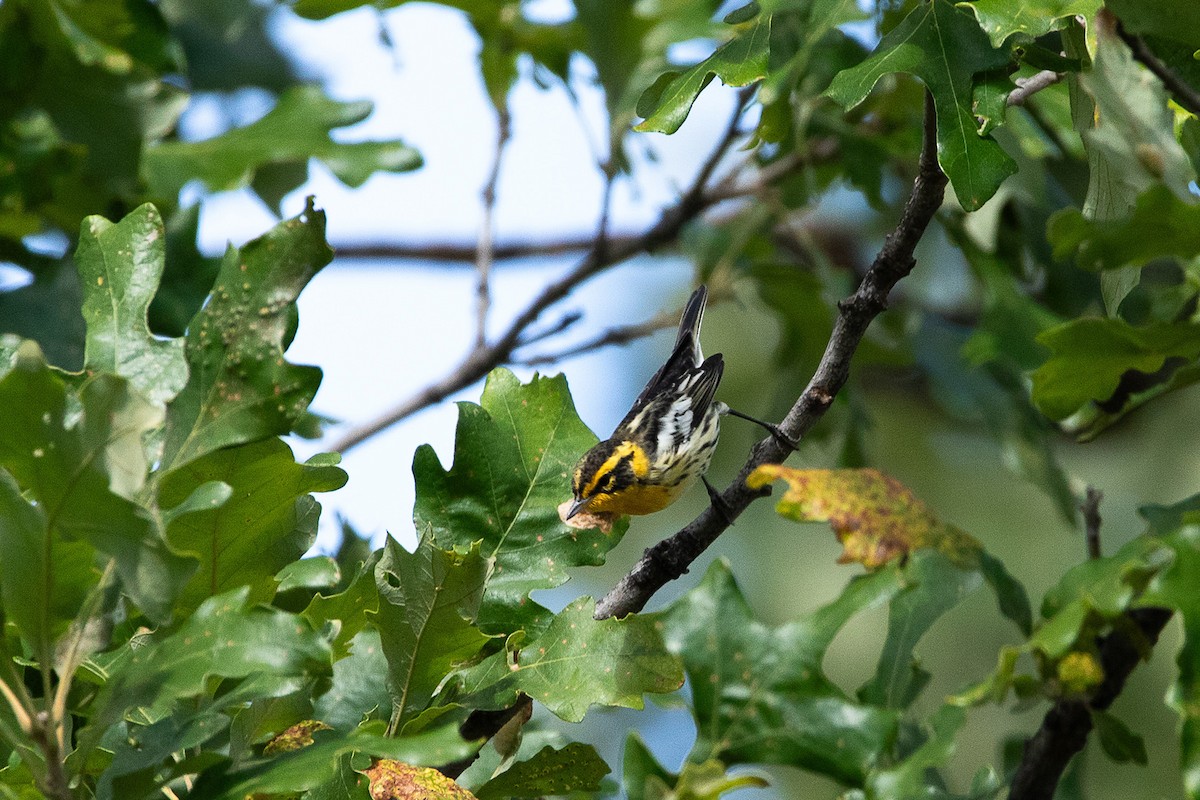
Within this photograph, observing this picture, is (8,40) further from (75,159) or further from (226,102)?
(226,102)

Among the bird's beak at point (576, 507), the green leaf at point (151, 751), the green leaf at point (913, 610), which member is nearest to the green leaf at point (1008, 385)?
the bird's beak at point (576, 507)

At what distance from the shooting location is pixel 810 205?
4871 millimetres

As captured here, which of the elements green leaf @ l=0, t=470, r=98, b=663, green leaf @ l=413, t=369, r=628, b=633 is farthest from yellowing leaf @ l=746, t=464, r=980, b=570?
green leaf @ l=0, t=470, r=98, b=663

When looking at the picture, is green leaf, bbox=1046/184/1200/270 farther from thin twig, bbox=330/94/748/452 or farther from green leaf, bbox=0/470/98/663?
thin twig, bbox=330/94/748/452

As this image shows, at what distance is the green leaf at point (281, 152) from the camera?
3752 mm

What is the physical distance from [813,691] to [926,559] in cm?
24

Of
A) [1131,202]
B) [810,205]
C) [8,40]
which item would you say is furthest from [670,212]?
[1131,202]

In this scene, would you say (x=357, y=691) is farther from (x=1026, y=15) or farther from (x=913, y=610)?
(x=1026, y=15)

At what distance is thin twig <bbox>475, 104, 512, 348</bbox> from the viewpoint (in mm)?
4121

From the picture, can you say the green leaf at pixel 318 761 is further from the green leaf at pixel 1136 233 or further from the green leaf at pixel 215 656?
the green leaf at pixel 1136 233

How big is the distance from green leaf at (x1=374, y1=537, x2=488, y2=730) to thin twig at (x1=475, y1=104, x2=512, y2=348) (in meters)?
2.22

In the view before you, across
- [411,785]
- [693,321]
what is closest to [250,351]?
[411,785]

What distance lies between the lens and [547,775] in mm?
1992

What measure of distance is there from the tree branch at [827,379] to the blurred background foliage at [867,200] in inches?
1.9
